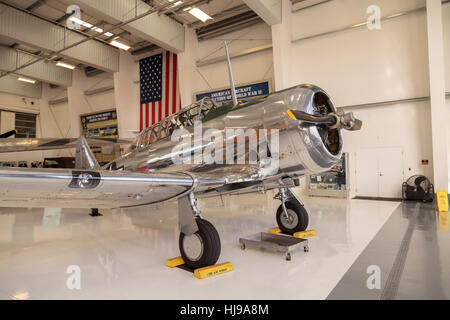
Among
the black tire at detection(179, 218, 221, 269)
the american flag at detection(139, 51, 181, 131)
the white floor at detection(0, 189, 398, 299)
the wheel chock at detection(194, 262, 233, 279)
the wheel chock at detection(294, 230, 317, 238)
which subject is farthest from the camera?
the american flag at detection(139, 51, 181, 131)

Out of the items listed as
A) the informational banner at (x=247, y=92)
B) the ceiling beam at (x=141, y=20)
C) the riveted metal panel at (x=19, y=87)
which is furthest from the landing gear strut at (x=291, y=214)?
the riveted metal panel at (x=19, y=87)

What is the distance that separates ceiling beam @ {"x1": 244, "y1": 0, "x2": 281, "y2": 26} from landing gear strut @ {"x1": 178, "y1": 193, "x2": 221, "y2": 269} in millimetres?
8770

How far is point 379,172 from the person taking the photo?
10531 mm

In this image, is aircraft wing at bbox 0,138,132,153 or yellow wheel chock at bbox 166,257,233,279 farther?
aircraft wing at bbox 0,138,132,153

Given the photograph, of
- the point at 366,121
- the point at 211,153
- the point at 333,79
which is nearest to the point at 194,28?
the point at 333,79

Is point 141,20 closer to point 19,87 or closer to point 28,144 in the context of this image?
point 28,144

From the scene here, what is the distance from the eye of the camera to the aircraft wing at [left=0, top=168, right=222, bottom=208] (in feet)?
8.00

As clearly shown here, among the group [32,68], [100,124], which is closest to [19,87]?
[32,68]

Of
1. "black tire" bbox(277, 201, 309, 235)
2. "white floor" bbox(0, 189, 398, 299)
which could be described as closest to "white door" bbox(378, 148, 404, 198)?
"white floor" bbox(0, 189, 398, 299)

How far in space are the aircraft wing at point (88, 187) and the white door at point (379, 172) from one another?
29.8 feet

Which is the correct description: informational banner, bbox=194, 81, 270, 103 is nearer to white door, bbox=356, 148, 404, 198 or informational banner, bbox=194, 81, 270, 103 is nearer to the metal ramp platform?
white door, bbox=356, 148, 404, 198

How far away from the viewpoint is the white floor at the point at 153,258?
2.96m
